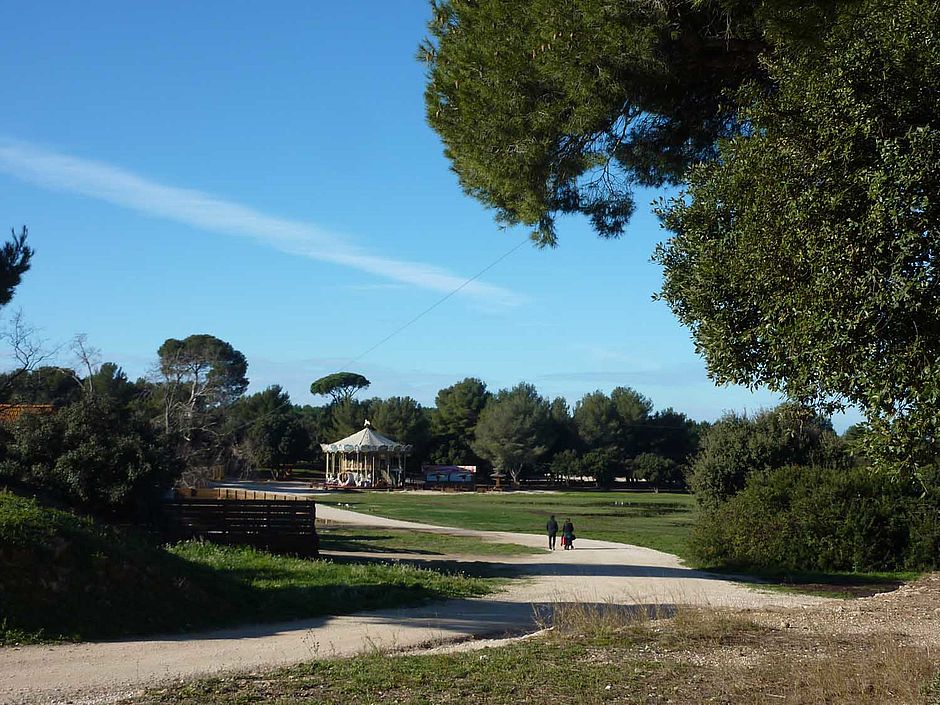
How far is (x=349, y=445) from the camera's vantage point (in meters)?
78.8

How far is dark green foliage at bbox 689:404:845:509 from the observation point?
26625mm

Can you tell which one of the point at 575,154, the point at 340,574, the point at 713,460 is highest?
the point at 575,154

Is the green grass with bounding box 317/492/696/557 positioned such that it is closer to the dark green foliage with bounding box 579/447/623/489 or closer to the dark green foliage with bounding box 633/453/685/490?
the dark green foliage with bounding box 633/453/685/490

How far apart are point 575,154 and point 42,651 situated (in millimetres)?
9009

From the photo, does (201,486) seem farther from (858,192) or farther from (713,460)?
(858,192)

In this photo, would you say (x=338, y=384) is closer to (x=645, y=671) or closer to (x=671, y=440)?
(x=671, y=440)

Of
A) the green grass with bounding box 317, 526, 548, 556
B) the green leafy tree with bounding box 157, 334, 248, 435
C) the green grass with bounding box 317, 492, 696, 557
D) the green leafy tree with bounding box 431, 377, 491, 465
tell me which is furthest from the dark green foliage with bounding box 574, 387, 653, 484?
the green grass with bounding box 317, 526, 548, 556

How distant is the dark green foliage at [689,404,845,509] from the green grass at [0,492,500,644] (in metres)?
13.5

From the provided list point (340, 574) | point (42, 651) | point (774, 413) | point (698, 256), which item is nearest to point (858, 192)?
point (698, 256)

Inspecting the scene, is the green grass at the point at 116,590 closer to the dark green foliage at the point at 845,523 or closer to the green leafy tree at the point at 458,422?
the dark green foliage at the point at 845,523

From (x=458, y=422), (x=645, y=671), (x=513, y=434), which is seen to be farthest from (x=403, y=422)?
(x=645, y=671)

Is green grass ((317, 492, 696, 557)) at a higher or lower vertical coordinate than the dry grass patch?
lower

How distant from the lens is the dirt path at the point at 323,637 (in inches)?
344

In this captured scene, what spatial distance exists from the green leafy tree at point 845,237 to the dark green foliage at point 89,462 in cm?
1580
